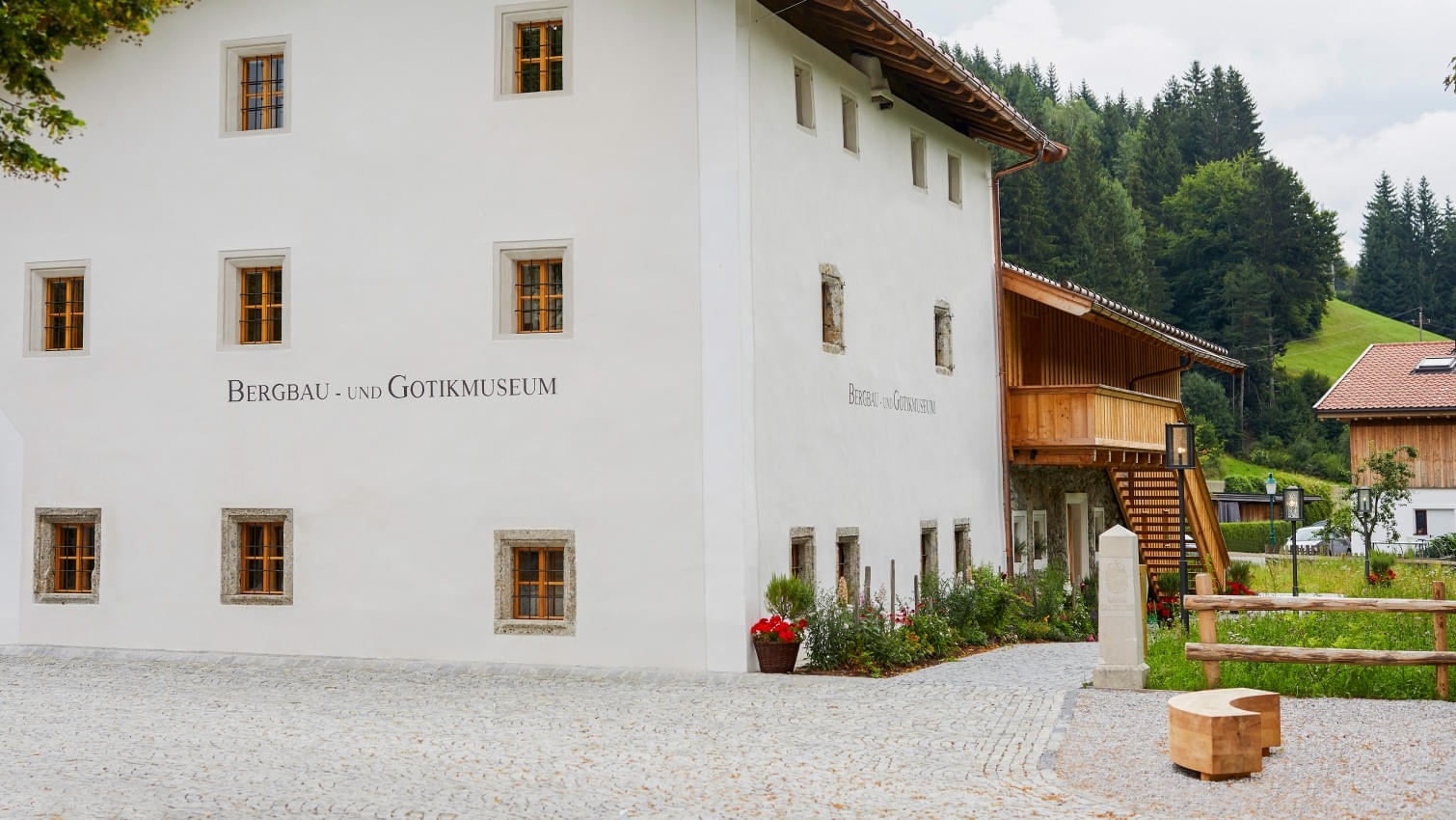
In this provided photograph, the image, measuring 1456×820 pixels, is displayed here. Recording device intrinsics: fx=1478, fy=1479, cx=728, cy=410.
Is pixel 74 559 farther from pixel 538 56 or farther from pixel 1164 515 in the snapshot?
pixel 1164 515

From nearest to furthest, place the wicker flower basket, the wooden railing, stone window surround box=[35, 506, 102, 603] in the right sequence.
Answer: the wicker flower basket → stone window surround box=[35, 506, 102, 603] → the wooden railing

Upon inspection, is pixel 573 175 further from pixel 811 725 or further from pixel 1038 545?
pixel 1038 545

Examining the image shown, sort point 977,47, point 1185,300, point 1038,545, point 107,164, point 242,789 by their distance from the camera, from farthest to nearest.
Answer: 1. point 977,47
2. point 1185,300
3. point 1038,545
4. point 107,164
5. point 242,789

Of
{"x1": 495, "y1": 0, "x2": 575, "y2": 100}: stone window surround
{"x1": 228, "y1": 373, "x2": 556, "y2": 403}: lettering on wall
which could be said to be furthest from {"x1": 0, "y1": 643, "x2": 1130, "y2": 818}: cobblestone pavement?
{"x1": 495, "y1": 0, "x2": 575, "y2": 100}: stone window surround

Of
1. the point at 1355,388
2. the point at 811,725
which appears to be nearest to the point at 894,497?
the point at 811,725

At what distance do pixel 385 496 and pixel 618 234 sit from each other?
4104mm

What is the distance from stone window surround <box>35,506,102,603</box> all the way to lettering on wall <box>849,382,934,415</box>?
376 inches

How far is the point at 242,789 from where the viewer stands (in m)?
9.51

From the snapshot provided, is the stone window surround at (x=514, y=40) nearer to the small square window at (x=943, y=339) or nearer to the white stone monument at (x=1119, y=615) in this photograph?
the small square window at (x=943, y=339)

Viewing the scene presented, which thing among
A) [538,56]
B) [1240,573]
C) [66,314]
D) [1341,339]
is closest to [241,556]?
[66,314]

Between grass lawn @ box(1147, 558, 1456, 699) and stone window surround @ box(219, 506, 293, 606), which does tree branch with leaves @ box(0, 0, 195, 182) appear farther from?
grass lawn @ box(1147, 558, 1456, 699)

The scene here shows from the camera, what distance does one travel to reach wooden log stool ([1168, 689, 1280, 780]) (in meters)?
9.70

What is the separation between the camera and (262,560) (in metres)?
17.9

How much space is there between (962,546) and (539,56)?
9.91 metres
